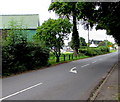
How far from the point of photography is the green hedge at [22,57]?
11414 mm

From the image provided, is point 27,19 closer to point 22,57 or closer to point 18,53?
point 22,57

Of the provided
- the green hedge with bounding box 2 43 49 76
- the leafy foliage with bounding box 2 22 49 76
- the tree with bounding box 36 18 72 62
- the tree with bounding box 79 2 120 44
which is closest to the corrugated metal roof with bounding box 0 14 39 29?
the tree with bounding box 36 18 72 62

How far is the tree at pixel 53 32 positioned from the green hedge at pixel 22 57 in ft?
11.2

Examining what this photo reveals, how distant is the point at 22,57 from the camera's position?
13500 millimetres

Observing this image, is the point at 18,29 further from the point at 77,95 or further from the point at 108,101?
the point at 108,101

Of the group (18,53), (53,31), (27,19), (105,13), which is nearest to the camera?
(18,53)

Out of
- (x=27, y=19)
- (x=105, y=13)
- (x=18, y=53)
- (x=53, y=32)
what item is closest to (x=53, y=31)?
(x=53, y=32)

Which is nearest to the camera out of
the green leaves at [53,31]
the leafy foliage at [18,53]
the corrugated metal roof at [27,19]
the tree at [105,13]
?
the leafy foliage at [18,53]

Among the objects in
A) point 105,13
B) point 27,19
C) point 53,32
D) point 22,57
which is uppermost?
point 27,19

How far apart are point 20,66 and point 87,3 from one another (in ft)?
28.0

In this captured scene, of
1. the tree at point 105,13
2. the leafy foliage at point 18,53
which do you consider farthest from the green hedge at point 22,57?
the tree at point 105,13

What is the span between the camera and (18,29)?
1371 centimetres

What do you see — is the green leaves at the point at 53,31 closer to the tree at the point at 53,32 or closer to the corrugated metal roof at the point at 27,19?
the tree at the point at 53,32

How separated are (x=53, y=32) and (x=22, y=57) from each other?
25.2ft
